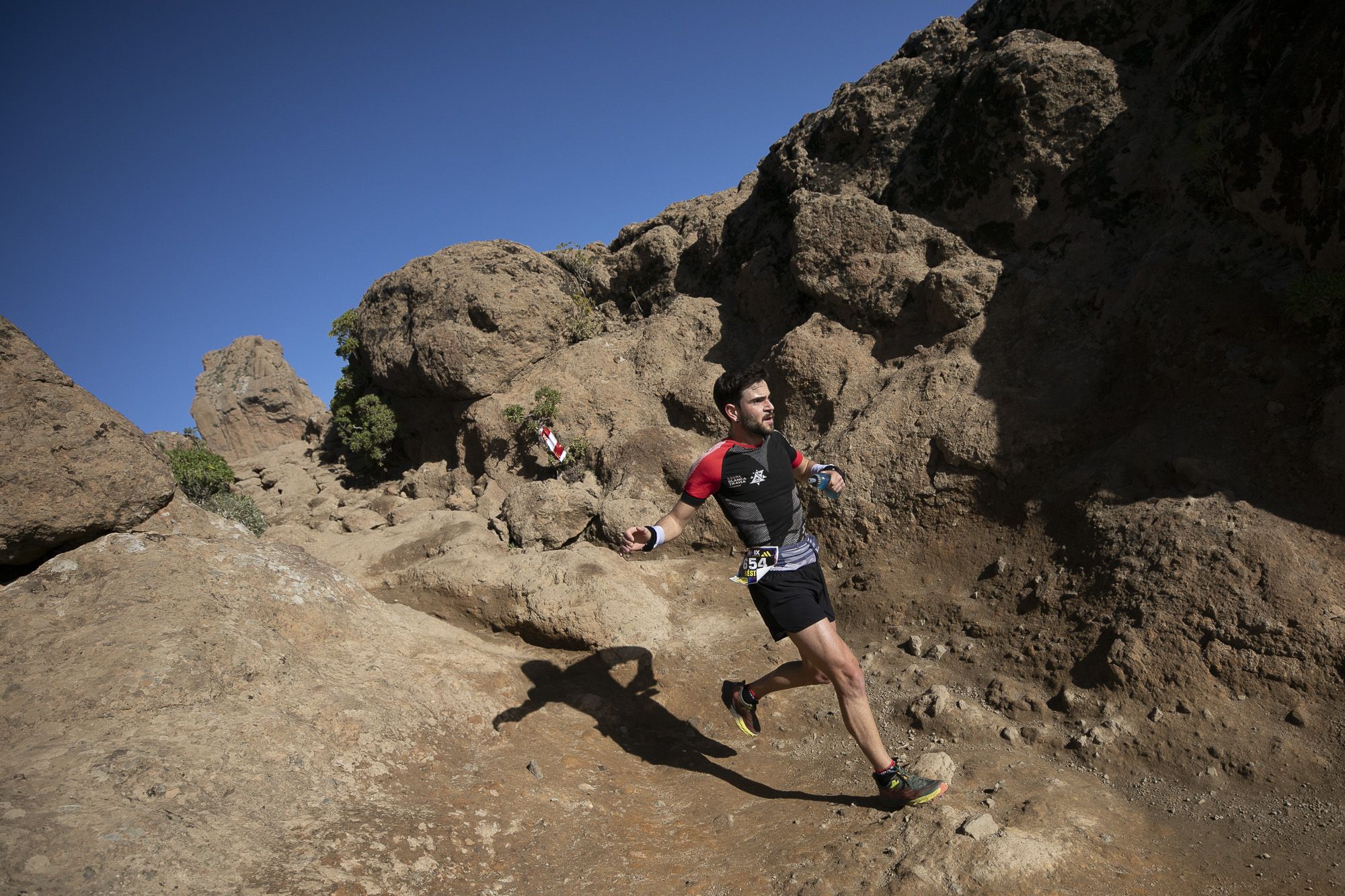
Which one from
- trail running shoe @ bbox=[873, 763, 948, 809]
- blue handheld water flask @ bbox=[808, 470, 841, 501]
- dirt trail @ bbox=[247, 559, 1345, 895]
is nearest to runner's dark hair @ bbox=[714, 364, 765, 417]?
blue handheld water flask @ bbox=[808, 470, 841, 501]

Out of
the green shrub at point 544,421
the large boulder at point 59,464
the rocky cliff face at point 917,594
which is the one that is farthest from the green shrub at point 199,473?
the large boulder at point 59,464

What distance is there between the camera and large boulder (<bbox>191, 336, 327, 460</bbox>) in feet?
77.3

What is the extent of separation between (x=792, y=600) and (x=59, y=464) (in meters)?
4.40

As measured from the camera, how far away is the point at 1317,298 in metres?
4.25

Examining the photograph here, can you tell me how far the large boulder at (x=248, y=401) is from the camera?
2356 cm

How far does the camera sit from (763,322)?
8.41 metres

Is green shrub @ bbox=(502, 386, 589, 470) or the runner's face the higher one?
green shrub @ bbox=(502, 386, 589, 470)

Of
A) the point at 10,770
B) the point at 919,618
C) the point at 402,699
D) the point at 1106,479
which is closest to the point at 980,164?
the point at 1106,479

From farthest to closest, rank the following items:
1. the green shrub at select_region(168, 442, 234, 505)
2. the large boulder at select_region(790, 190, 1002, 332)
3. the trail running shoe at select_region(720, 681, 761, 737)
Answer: the green shrub at select_region(168, 442, 234, 505)
the large boulder at select_region(790, 190, 1002, 332)
the trail running shoe at select_region(720, 681, 761, 737)

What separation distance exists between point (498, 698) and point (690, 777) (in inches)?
51.4

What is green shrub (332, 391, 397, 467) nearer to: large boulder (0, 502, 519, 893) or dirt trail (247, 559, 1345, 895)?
large boulder (0, 502, 519, 893)

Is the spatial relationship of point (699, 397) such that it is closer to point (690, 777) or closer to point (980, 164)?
point (980, 164)

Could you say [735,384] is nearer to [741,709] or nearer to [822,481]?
[822,481]

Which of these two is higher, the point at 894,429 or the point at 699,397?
the point at 699,397
